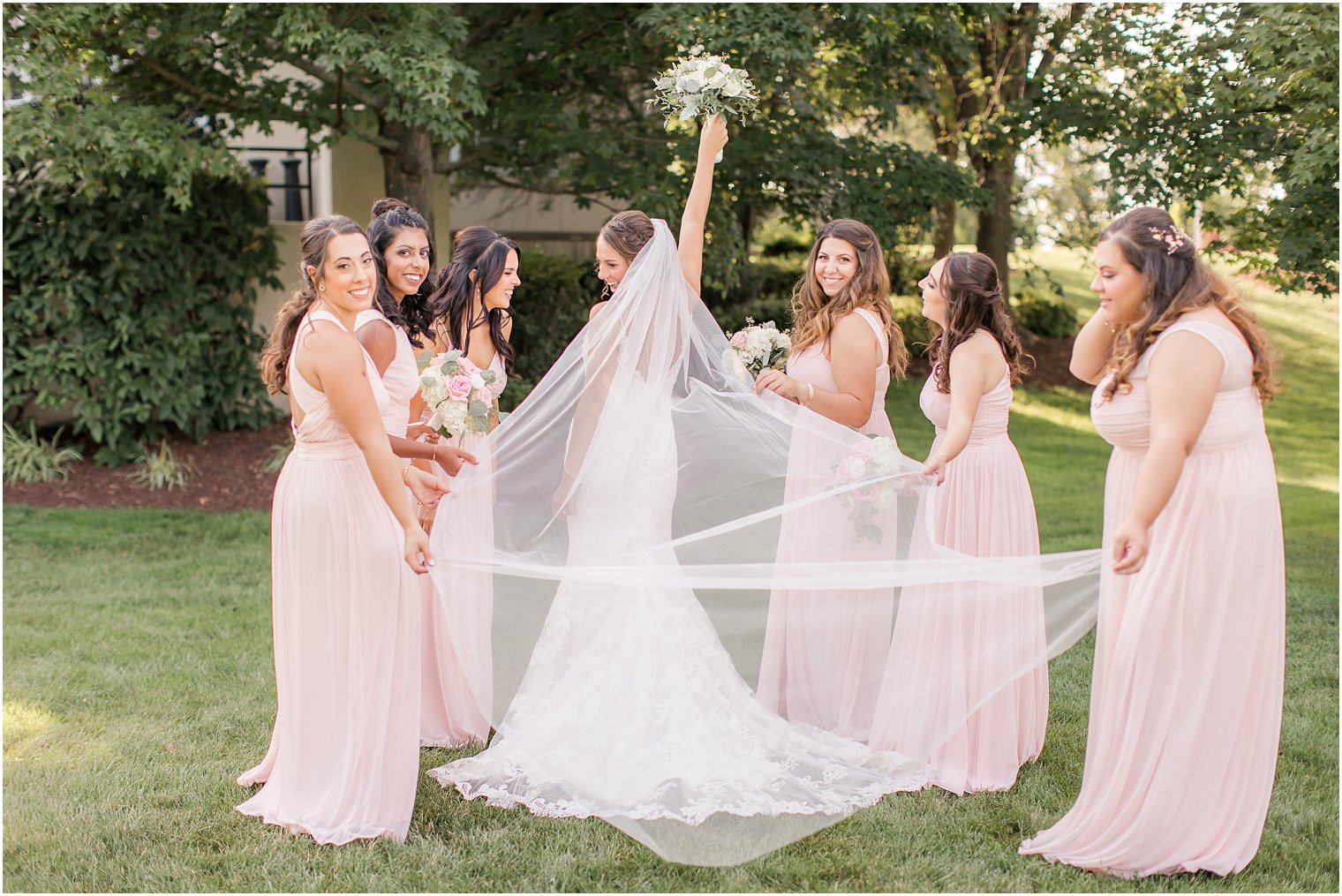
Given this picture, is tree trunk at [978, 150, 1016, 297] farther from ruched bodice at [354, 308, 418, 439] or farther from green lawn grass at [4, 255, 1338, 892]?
ruched bodice at [354, 308, 418, 439]

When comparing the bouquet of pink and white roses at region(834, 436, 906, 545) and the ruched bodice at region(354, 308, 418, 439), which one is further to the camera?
the bouquet of pink and white roses at region(834, 436, 906, 545)

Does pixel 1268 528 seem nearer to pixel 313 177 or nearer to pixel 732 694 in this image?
pixel 732 694

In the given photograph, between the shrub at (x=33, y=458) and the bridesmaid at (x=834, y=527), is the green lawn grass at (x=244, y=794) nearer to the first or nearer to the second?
the bridesmaid at (x=834, y=527)

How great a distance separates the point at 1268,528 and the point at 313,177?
11.7m

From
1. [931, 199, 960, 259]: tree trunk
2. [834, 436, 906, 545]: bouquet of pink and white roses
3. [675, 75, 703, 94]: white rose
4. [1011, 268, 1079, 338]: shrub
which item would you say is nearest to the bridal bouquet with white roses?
[675, 75, 703, 94]: white rose

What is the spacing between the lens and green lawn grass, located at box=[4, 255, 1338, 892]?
3.90m

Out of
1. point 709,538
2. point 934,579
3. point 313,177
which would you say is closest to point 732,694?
point 709,538

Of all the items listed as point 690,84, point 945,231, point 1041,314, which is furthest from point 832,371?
point 1041,314

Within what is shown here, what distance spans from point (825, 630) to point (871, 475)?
81 centimetres

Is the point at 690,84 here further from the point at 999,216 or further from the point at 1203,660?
the point at 999,216

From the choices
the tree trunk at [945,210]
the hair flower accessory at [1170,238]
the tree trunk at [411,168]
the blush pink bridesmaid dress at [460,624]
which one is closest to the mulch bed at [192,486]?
the tree trunk at [411,168]

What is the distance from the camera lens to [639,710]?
4.46 m

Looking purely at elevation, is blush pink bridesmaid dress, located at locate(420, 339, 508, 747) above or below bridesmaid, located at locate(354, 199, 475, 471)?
below

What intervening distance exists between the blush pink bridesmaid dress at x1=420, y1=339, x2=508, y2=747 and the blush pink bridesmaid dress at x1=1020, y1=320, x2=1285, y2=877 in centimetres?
241
